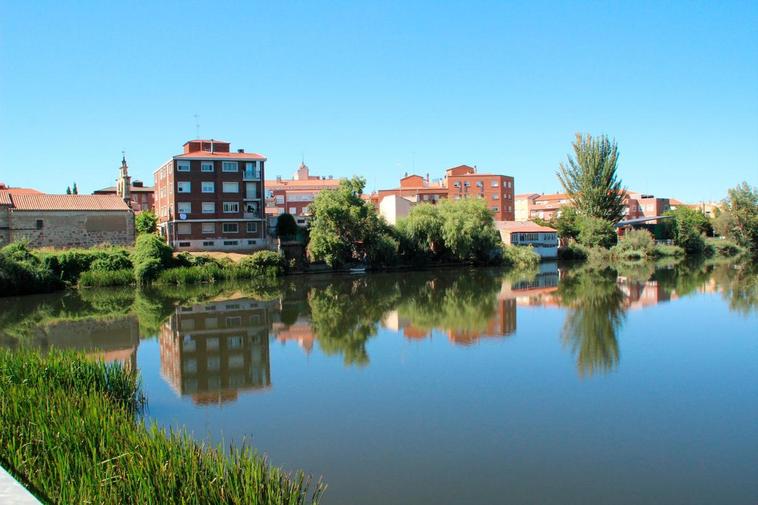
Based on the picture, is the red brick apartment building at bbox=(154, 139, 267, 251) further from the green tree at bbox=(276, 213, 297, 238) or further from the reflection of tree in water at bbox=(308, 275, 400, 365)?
the reflection of tree in water at bbox=(308, 275, 400, 365)

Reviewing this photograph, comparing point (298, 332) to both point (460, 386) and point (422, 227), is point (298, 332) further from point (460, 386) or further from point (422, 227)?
point (422, 227)

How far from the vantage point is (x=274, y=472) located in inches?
313

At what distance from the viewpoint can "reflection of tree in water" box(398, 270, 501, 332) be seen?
25280mm

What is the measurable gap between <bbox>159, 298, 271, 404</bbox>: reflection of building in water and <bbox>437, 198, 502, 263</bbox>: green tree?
24.9 m

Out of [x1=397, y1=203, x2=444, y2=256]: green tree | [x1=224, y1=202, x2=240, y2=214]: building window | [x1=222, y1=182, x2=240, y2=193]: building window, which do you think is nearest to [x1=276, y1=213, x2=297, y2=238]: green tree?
[x1=224, y1=202, x2=240, y2=214]: building window

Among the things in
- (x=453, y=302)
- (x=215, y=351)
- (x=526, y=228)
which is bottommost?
(x=215, y=351)

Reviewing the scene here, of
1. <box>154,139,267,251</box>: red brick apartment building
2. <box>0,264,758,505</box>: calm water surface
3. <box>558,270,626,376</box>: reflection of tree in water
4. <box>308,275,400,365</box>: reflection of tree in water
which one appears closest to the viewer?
A: <box>0,264,758,505</box>: calm water surface

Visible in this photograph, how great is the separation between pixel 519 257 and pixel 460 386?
4282 cm

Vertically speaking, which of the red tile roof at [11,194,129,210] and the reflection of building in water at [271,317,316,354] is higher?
the red tile roof at [11,194,129,210]

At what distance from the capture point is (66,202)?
45812 mm

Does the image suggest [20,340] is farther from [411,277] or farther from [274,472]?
[411,277]

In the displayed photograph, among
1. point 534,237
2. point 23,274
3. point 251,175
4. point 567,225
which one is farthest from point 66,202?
point 567,225

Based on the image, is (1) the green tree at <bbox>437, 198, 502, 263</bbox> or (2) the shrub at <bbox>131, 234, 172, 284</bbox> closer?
(2) the shrub at <bbox>131, 234, 172, 284</bbox>

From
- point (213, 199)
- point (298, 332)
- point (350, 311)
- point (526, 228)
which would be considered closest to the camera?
point (298, 332)
